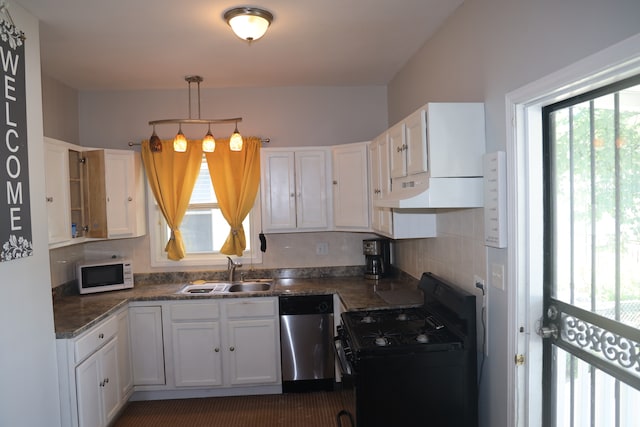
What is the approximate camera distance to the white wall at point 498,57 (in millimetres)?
1446

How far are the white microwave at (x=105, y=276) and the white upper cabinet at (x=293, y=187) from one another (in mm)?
1282

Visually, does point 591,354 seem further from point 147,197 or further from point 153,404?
point 147,197

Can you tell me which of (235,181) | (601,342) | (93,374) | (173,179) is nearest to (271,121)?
(235,181)

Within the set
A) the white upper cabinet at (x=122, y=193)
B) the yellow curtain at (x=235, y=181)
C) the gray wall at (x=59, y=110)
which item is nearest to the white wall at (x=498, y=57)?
the yellow curtain at (x=235, y=181)

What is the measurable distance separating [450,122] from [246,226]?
8.11 feet

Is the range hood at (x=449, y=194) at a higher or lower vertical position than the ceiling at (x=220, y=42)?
lower

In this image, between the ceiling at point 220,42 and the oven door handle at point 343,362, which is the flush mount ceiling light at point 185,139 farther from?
the oven door handle at point 343,362

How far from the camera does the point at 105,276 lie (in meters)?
3.72

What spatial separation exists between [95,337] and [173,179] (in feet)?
5.08

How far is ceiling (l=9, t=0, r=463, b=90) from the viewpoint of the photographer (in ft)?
7.80

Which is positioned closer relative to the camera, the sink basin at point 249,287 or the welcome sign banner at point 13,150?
the welcome sign banner at point 13,150

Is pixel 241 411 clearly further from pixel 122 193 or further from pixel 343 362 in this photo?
pixel 122 193

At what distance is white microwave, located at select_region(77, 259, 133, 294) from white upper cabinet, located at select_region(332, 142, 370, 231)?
1.91 meters

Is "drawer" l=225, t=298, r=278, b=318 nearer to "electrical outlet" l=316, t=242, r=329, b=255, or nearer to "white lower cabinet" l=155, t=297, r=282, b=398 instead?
"white lower cabinet" l=155, t=297, r=282, b=398
